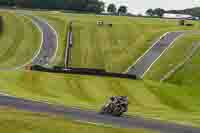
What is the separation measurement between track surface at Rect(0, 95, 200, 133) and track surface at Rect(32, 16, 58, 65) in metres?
59.5

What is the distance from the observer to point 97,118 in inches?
1625

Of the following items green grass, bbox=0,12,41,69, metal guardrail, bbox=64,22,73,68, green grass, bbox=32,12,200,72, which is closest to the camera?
metal guardrail, bbox=64,22,73,68

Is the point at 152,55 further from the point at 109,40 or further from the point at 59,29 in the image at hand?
the point at 59,29

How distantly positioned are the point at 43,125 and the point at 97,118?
8.21 metres

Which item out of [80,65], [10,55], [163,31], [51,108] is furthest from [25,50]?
[51,108]

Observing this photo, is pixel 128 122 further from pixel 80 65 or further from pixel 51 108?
pixel 80 65

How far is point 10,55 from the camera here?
114625 mm

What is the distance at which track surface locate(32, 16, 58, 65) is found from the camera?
110438 mm

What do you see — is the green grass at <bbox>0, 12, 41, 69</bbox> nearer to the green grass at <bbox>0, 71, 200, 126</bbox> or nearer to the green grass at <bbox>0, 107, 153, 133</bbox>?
the green grass at <bbox>0, 71, 200, 126</bbox>

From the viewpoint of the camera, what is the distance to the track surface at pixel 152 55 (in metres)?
98.3

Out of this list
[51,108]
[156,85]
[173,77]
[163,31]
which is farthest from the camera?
[163,31]

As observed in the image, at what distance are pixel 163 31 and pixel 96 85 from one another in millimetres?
60324

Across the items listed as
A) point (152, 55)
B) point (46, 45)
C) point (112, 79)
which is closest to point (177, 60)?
point (152, 55)

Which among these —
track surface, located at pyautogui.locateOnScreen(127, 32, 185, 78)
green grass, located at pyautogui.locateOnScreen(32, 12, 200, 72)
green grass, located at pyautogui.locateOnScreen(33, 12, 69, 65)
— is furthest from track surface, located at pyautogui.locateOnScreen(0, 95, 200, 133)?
green grass, located at pyautogui.locateOnScreen(33, 12, 69, 65)
